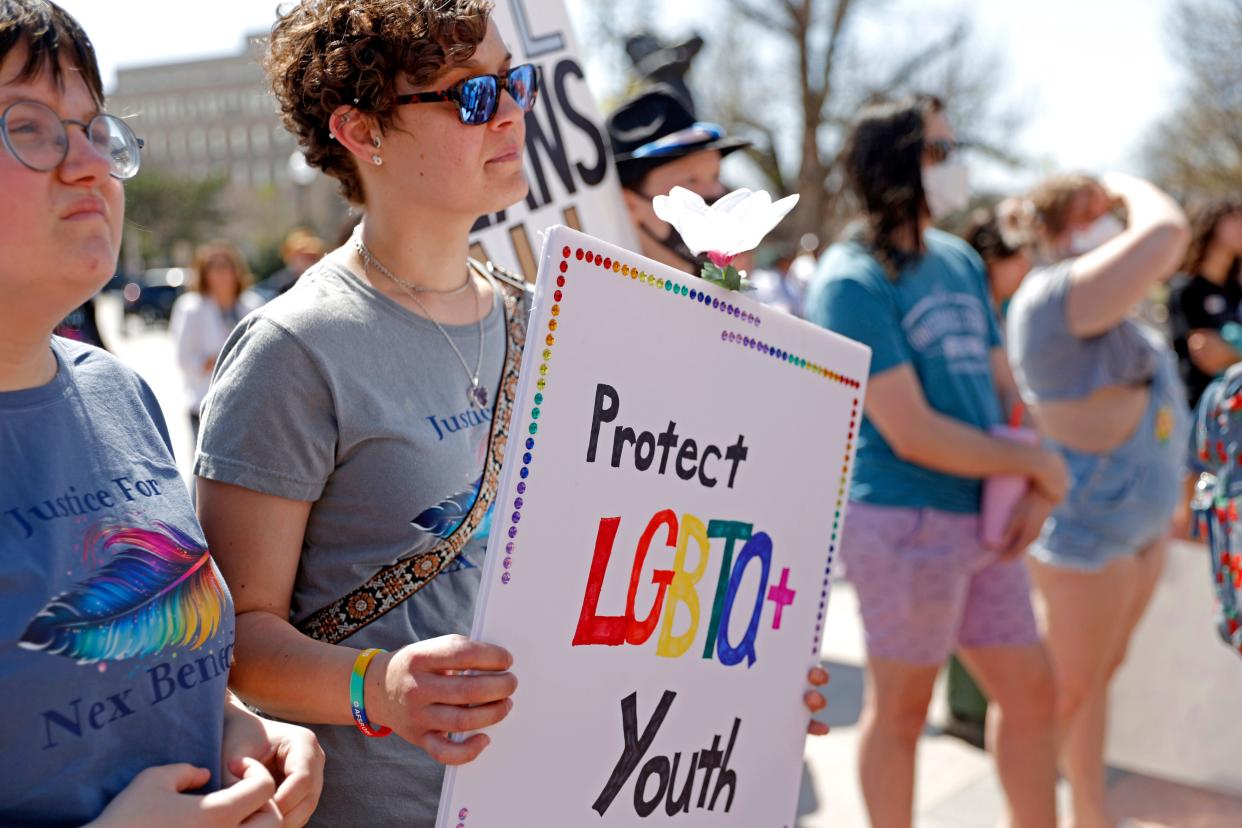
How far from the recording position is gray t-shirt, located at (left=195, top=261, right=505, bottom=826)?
1519mm

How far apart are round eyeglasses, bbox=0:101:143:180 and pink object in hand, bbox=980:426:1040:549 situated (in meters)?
2.16

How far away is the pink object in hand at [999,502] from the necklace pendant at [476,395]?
1593mm

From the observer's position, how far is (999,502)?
2.89m

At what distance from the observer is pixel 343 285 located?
5.52 ft

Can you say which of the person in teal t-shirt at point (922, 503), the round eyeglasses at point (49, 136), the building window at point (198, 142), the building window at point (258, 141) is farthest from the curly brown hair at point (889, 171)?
the building window at point (258, 141)

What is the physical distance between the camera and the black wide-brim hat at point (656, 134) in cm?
289

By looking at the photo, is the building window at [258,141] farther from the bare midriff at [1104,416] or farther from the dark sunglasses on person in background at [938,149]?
the dark sunglasses on person in background at [938,149]

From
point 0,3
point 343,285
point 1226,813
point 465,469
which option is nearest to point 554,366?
point 465,469

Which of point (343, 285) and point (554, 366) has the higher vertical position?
point (343, 285)

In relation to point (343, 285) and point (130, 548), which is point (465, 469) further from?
point (130, 548)

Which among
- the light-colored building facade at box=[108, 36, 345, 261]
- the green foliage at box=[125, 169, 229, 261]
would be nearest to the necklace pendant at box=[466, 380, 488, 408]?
the green foliage at box=[125, 169, 229, 261]

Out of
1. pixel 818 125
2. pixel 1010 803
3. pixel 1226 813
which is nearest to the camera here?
pixel 1010 803

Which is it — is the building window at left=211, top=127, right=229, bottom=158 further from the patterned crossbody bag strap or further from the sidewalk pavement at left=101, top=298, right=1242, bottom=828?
the patterned crossbody bag strap

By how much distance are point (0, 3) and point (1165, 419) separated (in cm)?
337
